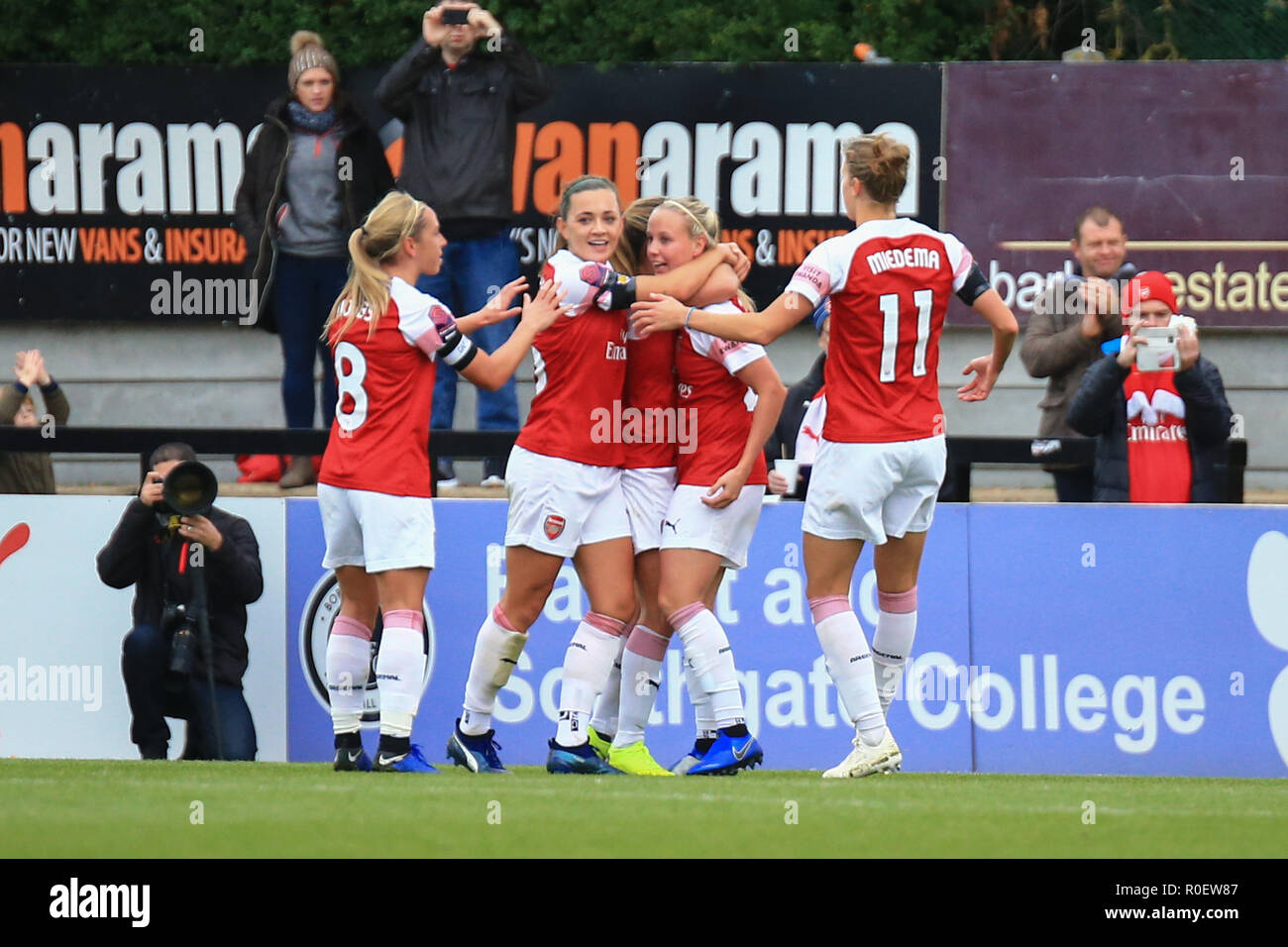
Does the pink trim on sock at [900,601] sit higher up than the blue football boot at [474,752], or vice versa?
the pink trim on sock at [900,601]

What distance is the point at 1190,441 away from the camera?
9.30 metres

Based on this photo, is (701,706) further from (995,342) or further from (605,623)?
(995,342)

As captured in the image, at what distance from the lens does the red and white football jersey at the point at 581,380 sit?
279 inches

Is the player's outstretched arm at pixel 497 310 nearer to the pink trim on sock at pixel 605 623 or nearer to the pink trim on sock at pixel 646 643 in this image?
the pink trim on sock at pixel 605 623

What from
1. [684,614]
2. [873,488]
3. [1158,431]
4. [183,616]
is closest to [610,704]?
[684,614]

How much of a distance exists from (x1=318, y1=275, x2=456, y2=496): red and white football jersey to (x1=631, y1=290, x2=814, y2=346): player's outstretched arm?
670mm

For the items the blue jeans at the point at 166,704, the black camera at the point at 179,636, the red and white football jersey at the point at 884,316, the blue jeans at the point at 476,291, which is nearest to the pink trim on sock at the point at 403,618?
the red and white football jersey at the point at 884,316

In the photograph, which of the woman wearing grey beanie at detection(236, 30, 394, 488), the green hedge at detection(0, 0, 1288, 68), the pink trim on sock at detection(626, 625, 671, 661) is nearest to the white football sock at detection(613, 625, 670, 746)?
the pink trim on sock at detection(626, 625, 671, 661)

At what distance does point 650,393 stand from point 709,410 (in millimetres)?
217

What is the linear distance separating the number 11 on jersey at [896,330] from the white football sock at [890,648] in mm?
862

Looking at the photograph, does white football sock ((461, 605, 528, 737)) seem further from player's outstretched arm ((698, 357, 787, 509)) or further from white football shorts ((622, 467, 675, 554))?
player's outstretched arm ((698, 357, 787, 509))

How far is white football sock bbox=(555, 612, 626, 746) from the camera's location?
7117 millimetres

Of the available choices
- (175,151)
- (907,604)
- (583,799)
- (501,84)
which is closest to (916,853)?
(583,799)

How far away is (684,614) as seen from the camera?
23.2 ft
